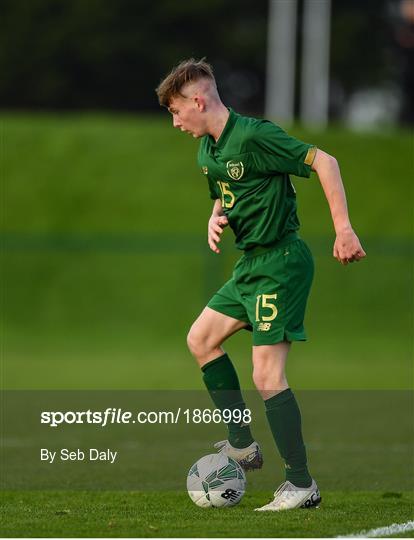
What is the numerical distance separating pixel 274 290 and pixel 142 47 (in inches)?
1334

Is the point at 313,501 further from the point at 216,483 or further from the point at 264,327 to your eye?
the point at 264,327

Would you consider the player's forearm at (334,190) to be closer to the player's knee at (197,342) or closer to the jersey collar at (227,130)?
the jersey collar at (227,130)

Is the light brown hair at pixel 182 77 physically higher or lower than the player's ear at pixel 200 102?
higher

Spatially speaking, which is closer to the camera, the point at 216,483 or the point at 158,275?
the point at 216,483

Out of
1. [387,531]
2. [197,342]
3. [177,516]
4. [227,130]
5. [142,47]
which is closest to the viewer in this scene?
[387,531]

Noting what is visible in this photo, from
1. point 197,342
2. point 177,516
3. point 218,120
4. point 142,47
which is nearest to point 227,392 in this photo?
point 197,342

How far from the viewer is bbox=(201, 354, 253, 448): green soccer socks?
7.45m

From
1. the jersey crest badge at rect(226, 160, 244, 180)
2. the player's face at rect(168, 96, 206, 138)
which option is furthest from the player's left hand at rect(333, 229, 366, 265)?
the player's face at rect(168, 96, 206, 138)

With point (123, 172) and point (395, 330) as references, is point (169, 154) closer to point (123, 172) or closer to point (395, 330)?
point (123, 172)

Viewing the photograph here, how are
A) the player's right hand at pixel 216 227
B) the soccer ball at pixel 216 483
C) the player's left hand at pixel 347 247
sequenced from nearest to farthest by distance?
1. the player's left hand at pixel 347 247
2. the soccer ball at pixel 216 483
3. the player's right hand at pixel 216 227

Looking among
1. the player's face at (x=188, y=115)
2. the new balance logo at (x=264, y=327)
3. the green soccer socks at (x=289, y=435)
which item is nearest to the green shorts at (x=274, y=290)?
the new balance logo at (x=264, y=327)

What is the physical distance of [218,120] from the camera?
7199mm

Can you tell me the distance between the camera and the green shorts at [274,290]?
7.09 metres

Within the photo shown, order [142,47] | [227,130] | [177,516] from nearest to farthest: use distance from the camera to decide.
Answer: [177,516] < [227,130] < [142,47]
